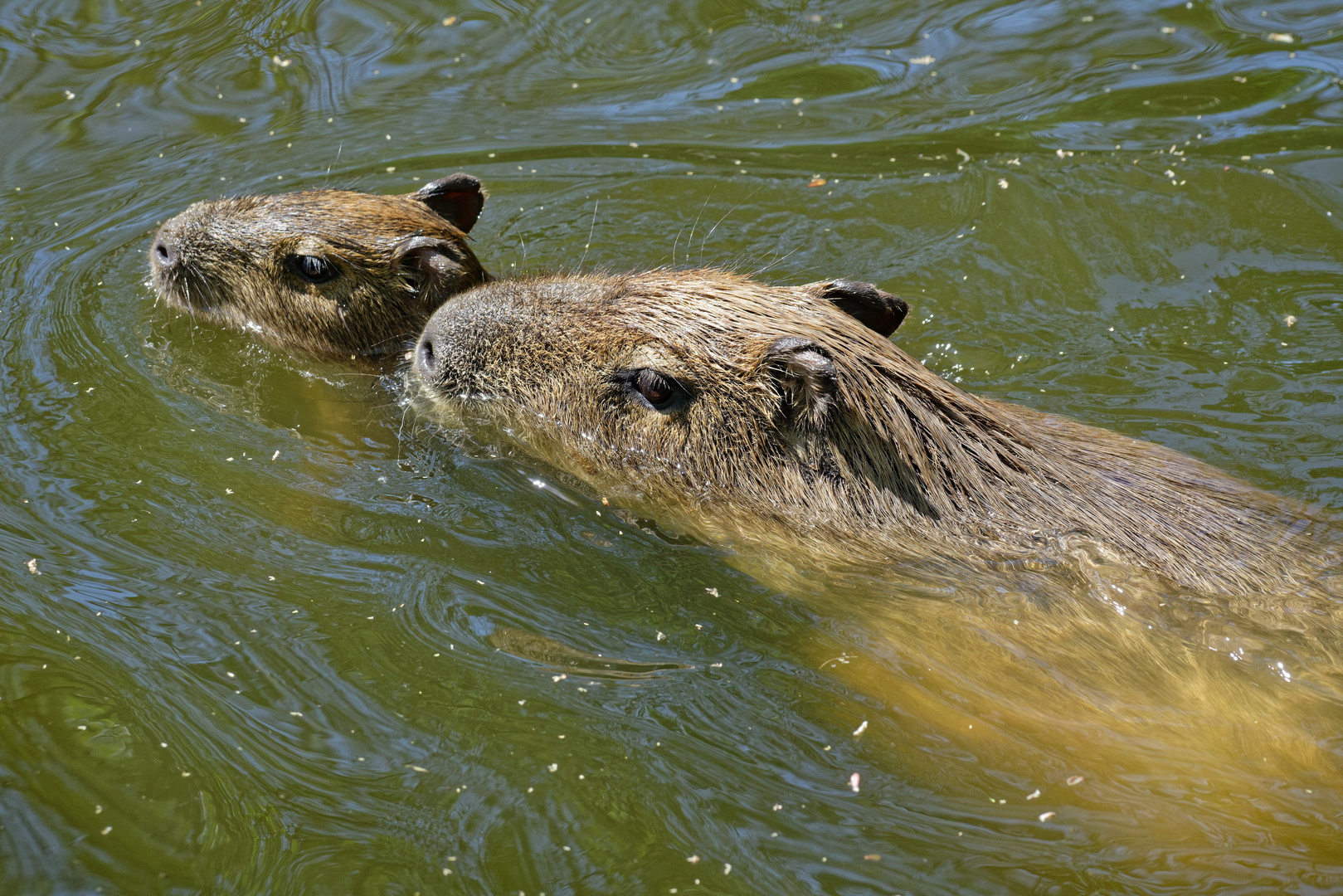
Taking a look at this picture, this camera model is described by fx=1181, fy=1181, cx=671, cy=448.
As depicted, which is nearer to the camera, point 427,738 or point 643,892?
point 643,892

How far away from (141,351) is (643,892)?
4137mm

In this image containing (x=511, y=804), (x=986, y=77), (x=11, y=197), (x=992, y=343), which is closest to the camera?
(x=511, y=804)

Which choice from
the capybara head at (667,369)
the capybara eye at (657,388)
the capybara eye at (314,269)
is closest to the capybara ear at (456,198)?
the capybara eye at (314,269)

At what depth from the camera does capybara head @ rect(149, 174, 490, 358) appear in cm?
562

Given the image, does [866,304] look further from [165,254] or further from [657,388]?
[165,254]

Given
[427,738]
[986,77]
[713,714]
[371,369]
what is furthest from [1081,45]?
[427,738]

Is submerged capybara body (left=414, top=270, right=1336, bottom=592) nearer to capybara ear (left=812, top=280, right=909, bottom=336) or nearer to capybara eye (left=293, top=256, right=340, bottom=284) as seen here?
capybara ear (left=812, top=280, right=909, bottom=336)

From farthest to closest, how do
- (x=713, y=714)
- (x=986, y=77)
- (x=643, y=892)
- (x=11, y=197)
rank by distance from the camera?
(x=986, y=77)
(x=11, y=197)
(x=713, y=714)
(x=643, y=892)

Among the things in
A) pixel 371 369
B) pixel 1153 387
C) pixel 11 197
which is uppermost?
pixel 11 197

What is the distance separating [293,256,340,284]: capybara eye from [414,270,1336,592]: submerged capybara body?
3.89 feet

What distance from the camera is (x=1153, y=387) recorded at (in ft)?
19.5

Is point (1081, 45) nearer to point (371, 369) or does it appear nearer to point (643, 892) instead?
point (371, 369)

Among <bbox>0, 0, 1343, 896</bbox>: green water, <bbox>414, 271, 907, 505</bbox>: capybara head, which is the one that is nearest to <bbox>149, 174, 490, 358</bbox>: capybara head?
<bbox>0, 0, 1343, 896</bbox>: green water

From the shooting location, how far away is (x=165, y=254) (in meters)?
6.05
